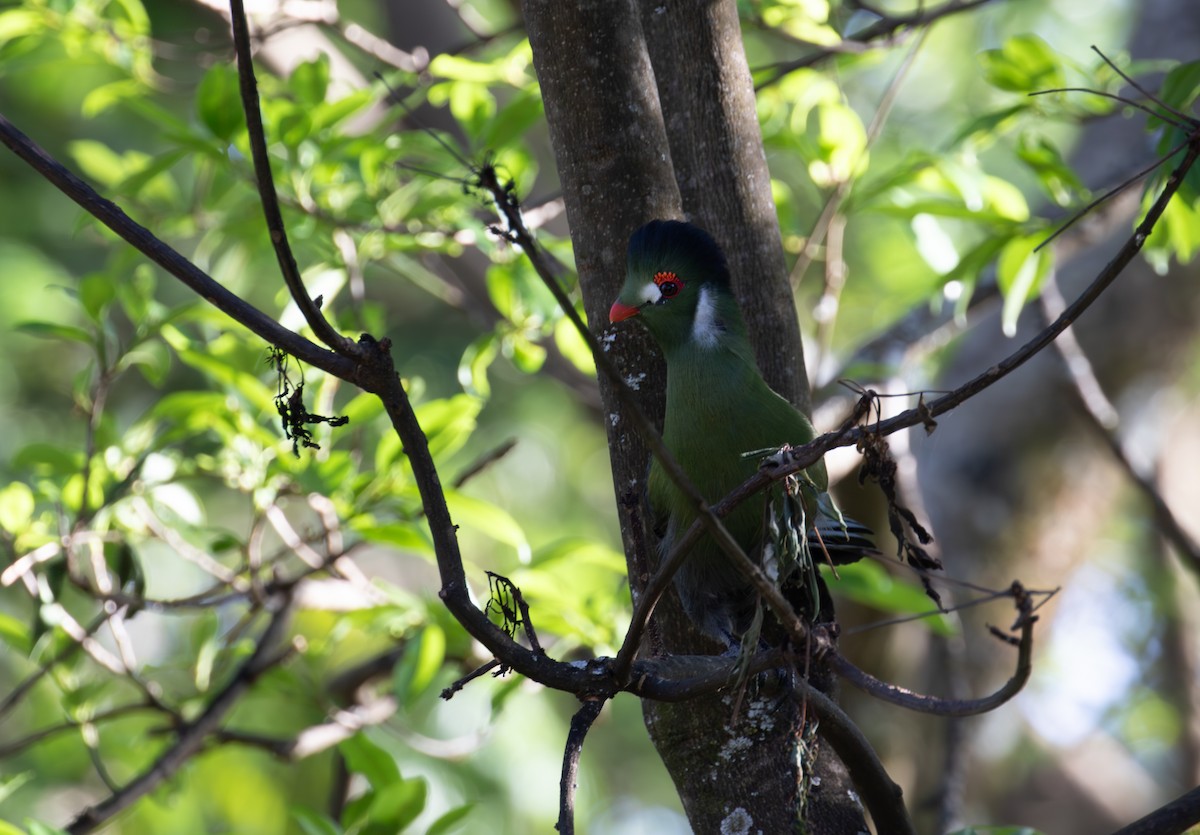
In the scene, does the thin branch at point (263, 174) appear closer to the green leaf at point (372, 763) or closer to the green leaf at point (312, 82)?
the green leaf at point (372, 763)

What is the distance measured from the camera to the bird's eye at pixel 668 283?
165cm

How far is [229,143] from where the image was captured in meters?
2.40

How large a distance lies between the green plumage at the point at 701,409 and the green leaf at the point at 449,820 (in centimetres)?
68

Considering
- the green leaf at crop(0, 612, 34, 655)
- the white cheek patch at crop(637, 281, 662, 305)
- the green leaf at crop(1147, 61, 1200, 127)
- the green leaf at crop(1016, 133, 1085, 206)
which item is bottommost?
the green leaf at crop(0, 612, 34, 655)

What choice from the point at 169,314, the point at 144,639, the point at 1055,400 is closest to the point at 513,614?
the point at 169,314

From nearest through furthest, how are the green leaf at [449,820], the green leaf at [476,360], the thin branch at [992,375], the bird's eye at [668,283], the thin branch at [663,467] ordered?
1. the thin branch at [663,467]
2. the thin branch at [992,375]
3. the bird's eye at [668,283]
4. the green leaf at [449,820]
5. the green leaf at [476,360]

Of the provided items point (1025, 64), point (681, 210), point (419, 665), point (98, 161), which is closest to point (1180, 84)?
point (1025, 64)

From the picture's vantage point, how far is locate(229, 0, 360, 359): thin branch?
1007 mm

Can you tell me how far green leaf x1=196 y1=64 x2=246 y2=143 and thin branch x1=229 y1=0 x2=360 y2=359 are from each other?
1.37m

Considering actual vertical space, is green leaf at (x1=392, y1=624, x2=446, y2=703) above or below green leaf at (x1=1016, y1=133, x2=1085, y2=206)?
below

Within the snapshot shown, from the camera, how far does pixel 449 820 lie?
200 cm

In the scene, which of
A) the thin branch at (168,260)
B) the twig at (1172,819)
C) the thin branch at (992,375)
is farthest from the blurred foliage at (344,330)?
the twig at (1172,819)

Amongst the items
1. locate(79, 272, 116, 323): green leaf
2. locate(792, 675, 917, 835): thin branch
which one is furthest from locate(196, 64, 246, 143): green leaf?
locate(792, 675, 917, 835): thin branch

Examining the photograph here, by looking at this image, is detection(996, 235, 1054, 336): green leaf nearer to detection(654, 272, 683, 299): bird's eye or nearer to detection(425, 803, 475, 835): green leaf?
detection(654, 272, 683, 299): bird's eye
